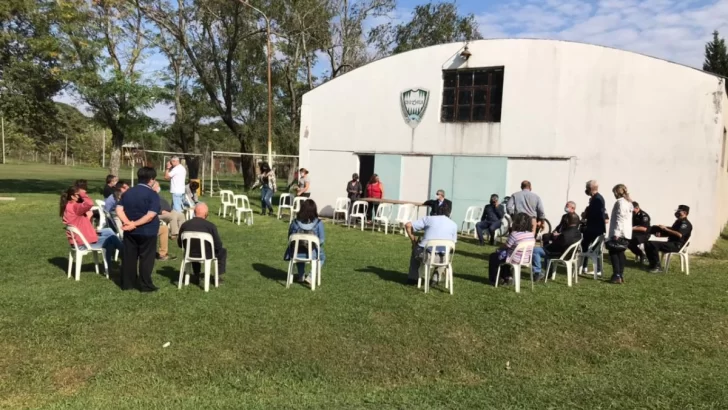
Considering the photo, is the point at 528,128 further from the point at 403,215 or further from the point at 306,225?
the point at 306,225

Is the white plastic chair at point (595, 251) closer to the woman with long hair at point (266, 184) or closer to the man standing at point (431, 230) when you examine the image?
the man standing at point (431, 230)

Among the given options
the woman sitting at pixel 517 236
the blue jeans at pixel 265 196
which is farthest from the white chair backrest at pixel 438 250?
the blue jeans at pixel 265 196

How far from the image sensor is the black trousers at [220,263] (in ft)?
22.0

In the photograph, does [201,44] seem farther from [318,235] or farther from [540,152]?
[318,235]

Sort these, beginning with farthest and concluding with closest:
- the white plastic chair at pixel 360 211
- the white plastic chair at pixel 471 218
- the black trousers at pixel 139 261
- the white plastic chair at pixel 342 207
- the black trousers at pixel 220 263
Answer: the white plastic chair at pixel 342 207 < the white plastic chair at pixel 471 218 < the white plastic chair at pixel 360 211 < the black trousers at pixel 220 263 < the black trousers at pixel 139 261

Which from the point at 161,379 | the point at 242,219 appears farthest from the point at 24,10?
the point at 161,379

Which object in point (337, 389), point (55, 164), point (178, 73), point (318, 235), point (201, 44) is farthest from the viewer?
point (55, 164)

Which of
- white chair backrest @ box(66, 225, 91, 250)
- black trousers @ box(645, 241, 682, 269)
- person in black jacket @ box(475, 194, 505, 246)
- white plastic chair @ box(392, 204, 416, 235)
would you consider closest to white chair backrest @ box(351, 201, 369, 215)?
white plastic chair @ box(392, 204, 416, 235)

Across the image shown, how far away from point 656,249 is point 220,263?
294 inches

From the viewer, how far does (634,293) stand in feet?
23.4

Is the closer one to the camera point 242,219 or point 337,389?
point 337,389

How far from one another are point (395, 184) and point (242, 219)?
455 centimetres

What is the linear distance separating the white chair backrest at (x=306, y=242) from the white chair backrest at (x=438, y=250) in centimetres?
143

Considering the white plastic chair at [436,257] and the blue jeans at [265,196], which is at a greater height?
the blue jeans at [265,196]
